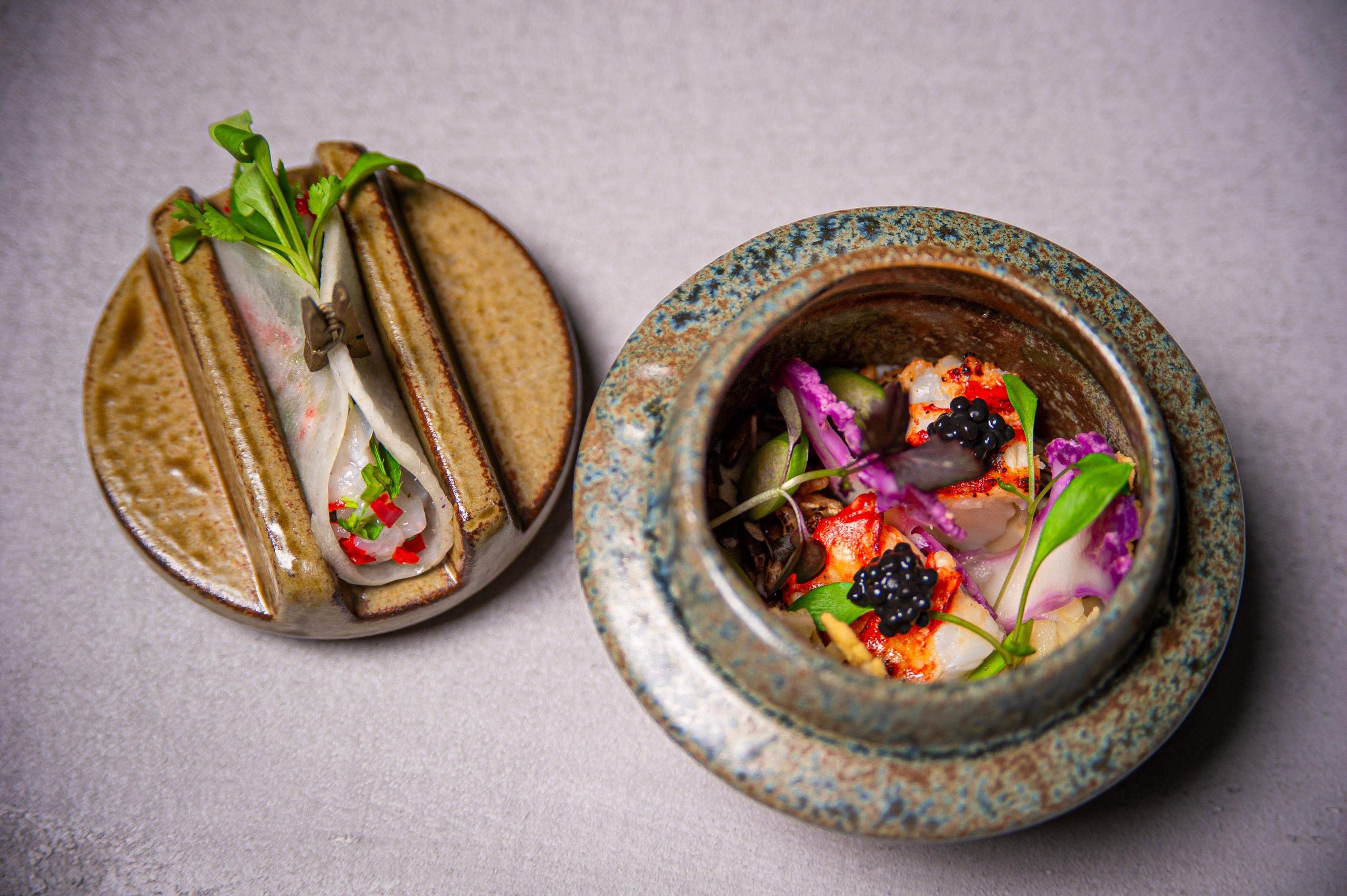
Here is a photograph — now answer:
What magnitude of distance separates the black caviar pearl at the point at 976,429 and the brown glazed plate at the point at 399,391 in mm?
525

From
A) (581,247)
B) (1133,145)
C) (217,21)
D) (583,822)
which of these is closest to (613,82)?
(581,247)

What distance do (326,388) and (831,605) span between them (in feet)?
2.42

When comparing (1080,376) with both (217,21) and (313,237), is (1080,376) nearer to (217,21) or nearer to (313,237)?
(313,237)

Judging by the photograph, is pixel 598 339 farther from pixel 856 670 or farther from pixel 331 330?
pixel 856 670

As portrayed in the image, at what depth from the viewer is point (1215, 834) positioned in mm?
1240

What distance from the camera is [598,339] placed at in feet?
4.64

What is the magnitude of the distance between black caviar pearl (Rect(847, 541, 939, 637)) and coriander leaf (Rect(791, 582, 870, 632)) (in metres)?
0.02

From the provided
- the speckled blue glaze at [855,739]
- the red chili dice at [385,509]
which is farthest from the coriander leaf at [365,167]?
the speckled blue glaze at [855,739]

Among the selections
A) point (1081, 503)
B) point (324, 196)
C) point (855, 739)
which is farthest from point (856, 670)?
point (324, 196)

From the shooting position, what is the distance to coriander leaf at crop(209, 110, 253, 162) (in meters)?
1.14

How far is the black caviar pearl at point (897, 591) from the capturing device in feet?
2.65

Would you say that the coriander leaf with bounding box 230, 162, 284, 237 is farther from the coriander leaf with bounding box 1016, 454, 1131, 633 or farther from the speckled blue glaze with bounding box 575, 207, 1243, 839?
the coriander leaf with bounding box 1016, 454, 1131, 633

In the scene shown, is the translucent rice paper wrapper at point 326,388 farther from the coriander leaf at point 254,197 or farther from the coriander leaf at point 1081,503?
the coriander leaf at point 1081,503

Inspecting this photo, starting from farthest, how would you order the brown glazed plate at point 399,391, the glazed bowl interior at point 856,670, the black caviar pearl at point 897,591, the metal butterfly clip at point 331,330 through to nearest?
the brown glazed plate at point 399,391 → the metal butterfly clip at point 331,330 → the black caviar pearl at point 897,591 → the glazed bowl interior at point 856,670
